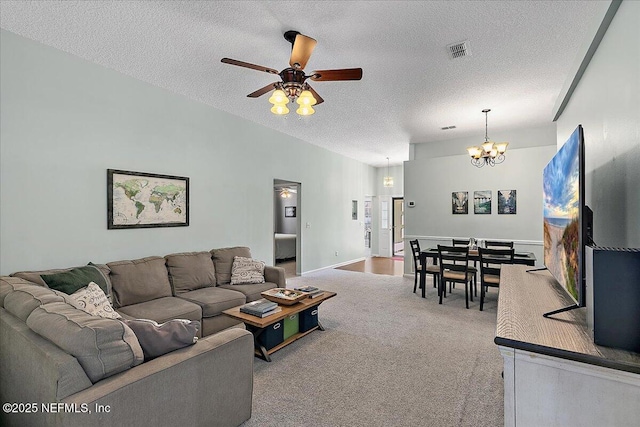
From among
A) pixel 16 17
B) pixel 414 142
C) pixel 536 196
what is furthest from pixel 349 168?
pixel 16 17

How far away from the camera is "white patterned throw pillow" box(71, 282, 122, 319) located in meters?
2.32

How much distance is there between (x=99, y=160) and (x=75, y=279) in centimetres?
138

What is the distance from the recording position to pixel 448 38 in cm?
278

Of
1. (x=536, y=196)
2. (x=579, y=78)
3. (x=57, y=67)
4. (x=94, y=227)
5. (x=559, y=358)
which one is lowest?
(x=559, y=358)

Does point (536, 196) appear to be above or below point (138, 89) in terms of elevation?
below

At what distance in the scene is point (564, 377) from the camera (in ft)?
3.54

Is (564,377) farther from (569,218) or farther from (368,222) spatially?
(368,222)

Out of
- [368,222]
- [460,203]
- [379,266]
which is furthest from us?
[368,222]

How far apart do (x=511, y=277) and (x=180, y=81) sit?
161 inches

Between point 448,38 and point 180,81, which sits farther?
point 180,81

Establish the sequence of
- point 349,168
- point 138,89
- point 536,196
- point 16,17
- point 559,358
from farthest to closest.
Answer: point 349,168
point 536,196
point 138,89
point 16,17
point 559,358

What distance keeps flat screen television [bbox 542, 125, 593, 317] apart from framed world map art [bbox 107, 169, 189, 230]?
13.2 feet

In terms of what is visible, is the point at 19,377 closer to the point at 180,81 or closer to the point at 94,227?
the point at 94,227

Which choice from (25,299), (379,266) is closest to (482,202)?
(379,266)
